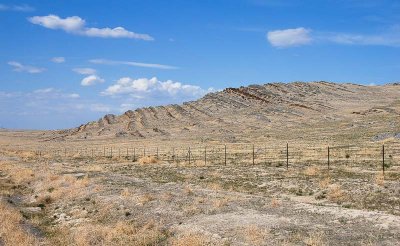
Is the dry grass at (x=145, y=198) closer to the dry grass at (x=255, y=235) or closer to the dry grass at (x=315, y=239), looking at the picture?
the dry grass at (x=255, y=235)

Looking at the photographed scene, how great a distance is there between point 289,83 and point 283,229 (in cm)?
14575

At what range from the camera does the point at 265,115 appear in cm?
12138

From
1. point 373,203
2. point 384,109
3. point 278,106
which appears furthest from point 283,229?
point 278,106

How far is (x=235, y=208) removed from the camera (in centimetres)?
2255

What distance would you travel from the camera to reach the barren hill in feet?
321

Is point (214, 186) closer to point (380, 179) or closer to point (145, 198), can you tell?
point (145, 198)

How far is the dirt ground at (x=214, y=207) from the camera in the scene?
17.8 m

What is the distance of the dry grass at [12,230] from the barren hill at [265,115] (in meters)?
63.6

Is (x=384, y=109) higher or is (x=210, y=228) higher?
(x=384, y=109)

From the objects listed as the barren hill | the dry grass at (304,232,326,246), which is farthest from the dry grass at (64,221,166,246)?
the barren hill

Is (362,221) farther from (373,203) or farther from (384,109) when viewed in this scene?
(384,109)

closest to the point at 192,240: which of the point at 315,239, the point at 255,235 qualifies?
the point at 255,235

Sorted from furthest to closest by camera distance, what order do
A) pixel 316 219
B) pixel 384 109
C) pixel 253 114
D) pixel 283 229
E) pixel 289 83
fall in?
pixel 289 83, pixel 253 114, pixel 384 109, pixel 316 219, pixel 283 229

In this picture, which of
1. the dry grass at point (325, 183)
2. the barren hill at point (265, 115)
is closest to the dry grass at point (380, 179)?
the dry grass at point (325, 183)
